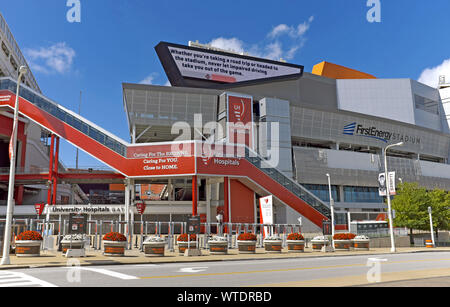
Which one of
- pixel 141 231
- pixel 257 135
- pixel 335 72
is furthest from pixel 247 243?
pixel 335 72

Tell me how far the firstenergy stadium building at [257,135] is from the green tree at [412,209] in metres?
9.15

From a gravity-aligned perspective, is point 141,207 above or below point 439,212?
above

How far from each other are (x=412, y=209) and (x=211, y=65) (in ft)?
125

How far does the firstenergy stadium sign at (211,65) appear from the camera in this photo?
201ft

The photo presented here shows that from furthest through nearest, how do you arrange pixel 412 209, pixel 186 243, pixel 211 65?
pixel 211 65
pixel 412 209
pixel 186 243

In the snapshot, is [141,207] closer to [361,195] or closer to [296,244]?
[296,244]

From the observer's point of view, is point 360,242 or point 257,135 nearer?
point 360,242

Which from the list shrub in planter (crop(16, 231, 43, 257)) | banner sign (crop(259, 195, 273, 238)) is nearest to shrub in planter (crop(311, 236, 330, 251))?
banner sign (crop(259, 195, 273, 238))

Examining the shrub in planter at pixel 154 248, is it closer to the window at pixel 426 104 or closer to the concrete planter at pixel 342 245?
the concrete planter at pixel 342 245

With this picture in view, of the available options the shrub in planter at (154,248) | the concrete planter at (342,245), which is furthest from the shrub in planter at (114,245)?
the concrete planter at (342,245)

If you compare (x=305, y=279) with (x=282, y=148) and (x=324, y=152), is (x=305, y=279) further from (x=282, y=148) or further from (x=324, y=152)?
(x=324, y=152)

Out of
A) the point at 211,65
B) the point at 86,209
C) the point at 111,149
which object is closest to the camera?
the point at 111,149

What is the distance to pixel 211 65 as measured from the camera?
210 feet
